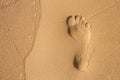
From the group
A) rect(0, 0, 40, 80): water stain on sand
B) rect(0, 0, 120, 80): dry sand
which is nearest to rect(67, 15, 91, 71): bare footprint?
rect(0, 0, 120, 80): dry sand

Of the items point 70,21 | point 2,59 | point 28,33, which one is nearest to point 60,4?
point 70,21

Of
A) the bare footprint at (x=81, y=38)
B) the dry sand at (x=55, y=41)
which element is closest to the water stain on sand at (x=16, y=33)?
the dry sand at (x=55, y=41)

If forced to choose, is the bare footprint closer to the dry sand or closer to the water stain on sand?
the dry sand

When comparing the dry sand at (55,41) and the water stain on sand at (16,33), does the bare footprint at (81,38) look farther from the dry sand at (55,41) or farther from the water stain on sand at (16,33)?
the water stain on sand at (16,33)

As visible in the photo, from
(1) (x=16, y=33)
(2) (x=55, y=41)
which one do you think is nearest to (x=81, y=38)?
(2) (x=55, y=41)

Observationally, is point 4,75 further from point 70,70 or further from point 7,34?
point 70,70
